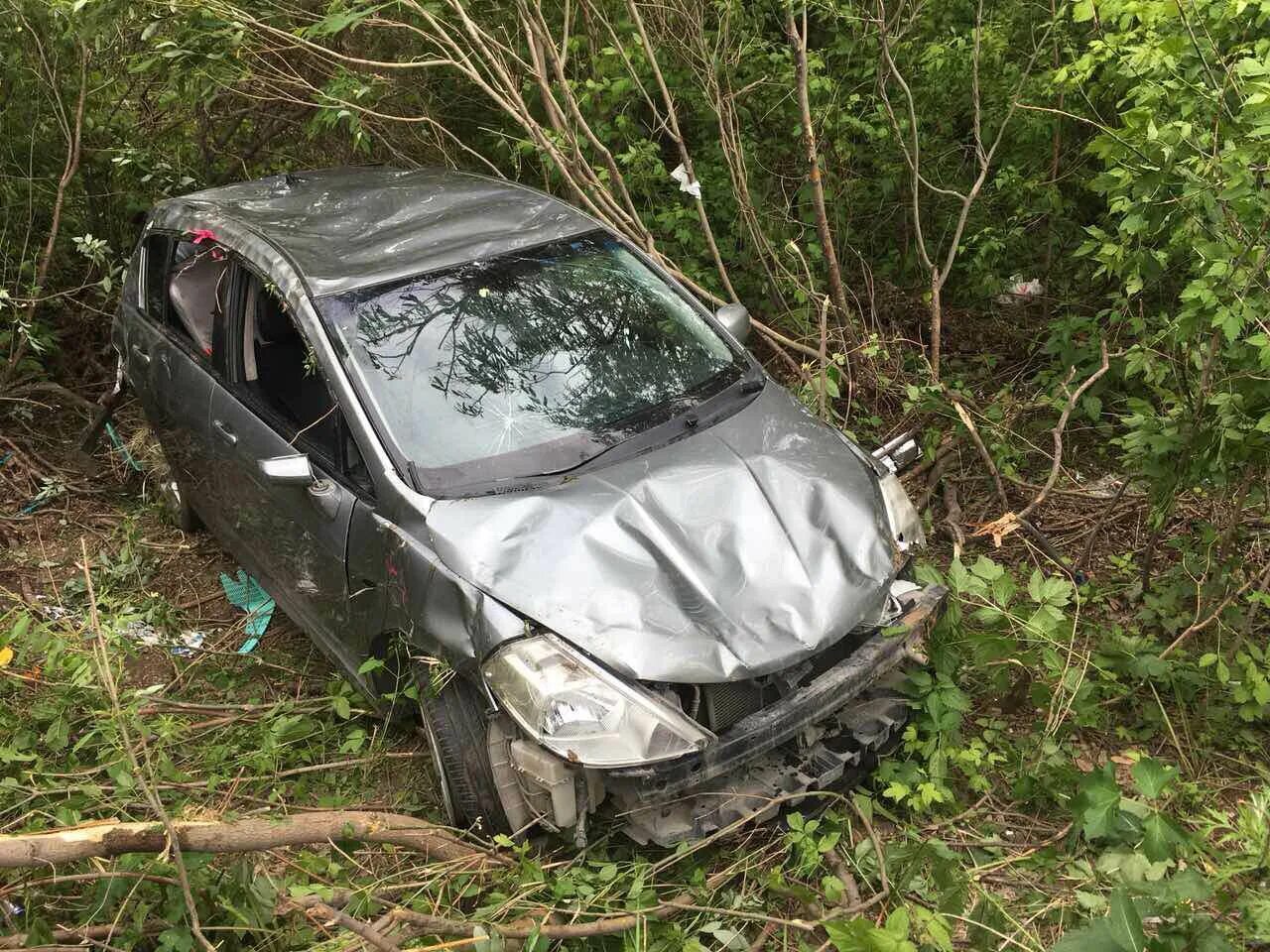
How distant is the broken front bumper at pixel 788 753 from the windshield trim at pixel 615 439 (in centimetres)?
94

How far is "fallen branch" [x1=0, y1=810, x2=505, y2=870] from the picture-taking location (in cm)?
232

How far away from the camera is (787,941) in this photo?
106 inches

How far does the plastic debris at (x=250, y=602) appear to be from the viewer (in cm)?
423

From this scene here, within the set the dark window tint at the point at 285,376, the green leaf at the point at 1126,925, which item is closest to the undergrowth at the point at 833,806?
the green leaf at the point at 1126,925

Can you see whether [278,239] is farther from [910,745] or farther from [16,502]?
[910,745]

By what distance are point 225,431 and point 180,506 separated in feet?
3.66

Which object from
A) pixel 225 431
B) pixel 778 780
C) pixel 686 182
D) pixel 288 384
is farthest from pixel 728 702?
pixel 686 182

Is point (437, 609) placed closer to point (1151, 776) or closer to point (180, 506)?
point (1151, 776)

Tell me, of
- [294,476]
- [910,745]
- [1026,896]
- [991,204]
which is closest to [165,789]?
[294,476]

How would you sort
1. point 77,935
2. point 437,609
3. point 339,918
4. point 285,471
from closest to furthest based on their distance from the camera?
point 339,918 < point 77,935 < point 437,609 < point 285,471

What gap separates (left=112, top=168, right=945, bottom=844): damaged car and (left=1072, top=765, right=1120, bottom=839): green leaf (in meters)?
0.64

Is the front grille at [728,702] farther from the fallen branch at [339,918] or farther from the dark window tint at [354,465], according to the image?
the dark window tint at [354,465]

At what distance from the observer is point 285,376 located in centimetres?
381

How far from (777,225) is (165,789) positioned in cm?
445
